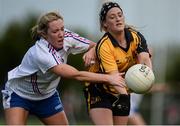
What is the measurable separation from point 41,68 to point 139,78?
3.98ft

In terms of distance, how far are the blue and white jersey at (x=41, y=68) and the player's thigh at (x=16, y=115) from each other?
0.68 feet

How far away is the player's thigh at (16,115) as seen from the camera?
345 inches

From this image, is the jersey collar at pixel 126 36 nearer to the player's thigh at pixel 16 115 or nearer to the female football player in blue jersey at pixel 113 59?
the female football player in blue jersey at pixel 113 59

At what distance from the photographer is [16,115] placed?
880cm

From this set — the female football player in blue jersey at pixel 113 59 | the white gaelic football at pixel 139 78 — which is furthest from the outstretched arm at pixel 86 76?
the female football player in blue jersey at pixel 113 59

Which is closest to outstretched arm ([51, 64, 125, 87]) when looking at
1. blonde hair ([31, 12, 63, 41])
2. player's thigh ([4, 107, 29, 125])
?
blonde hair ([31, 12, 63, 41])

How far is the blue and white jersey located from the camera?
27.7ft

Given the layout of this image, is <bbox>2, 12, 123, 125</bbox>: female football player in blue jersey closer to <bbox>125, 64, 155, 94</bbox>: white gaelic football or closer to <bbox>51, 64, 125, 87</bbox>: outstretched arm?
<bbox>51, 64, 125, 87</bbox>: outstretched arm

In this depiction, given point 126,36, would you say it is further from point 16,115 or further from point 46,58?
point 16,115

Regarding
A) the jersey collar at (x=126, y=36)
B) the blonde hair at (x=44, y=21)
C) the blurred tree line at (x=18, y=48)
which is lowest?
the blurred tree line at (x=18, y=48)

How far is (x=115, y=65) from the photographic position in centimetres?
845

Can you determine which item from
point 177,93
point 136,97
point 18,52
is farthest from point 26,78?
point 18,52

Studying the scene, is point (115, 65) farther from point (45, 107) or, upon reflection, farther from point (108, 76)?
point (45, 107)

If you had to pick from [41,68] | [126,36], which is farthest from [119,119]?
A: [41,68]
